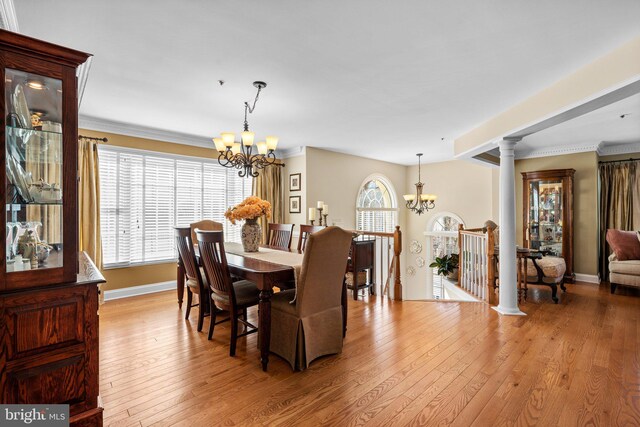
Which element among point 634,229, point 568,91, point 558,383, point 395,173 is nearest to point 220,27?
point 568,91

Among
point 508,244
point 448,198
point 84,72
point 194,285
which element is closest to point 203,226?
point 194,285

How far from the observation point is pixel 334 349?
8.83ft

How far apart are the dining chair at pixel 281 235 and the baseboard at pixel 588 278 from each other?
528cm

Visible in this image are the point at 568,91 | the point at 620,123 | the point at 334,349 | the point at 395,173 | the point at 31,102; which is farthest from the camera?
the point at 395,173

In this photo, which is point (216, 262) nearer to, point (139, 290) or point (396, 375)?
point (396, 375)

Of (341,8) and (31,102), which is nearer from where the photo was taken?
(31,102)

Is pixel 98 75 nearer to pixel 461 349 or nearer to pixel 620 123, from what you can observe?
pixel 461 349

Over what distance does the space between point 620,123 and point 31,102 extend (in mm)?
6168

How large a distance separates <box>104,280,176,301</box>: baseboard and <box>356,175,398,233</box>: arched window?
12.3 feet

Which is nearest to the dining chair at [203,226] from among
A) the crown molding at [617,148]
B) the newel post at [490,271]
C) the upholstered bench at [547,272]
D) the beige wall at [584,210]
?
the newel post at [490,271]

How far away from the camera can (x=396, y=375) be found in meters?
2.38

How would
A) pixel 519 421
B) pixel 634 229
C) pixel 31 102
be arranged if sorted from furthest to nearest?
pixel 634 229
pixel 519 421
pixel 31 102

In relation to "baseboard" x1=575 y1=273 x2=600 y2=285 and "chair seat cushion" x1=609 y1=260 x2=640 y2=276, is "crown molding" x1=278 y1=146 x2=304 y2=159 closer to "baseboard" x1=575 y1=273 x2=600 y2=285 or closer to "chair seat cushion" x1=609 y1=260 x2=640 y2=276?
"chair seat cushion" x1=609 y1=260 x2=640 y2=276

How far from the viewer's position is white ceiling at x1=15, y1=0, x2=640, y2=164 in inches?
75.9
